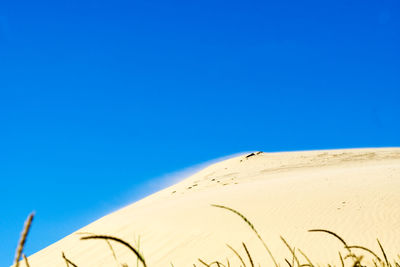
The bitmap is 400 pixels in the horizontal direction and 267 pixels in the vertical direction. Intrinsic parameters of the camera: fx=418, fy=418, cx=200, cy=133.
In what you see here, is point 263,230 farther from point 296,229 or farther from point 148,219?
point 148,219

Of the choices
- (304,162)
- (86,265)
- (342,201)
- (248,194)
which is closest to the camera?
(86,265)

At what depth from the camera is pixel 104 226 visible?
1552 centimetres

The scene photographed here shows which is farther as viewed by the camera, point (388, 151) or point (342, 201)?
point (388, 151)

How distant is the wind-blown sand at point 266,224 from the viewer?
35.5 ft

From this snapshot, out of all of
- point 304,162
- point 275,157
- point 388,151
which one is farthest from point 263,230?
point 388,151

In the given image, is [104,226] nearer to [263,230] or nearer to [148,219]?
[148,219]

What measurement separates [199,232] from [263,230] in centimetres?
190

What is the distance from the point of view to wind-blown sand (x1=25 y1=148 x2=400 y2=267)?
1082 centimetres

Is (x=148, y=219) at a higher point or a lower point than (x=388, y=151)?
lower

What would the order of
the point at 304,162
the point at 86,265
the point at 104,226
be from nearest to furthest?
the point at 86,265 < the point at 104,226 < the point at 304,162

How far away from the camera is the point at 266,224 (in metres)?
12.9

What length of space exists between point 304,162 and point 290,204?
1377cm

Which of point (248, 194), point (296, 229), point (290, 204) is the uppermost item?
point (248, 194)


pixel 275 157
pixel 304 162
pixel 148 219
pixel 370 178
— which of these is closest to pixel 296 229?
Answer: pixel 148 219
